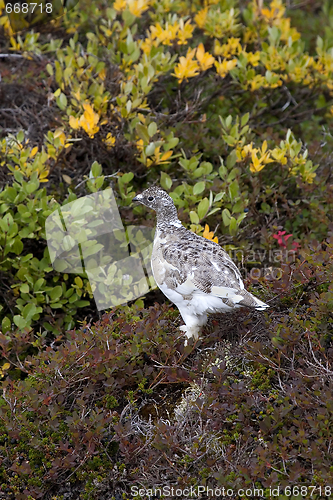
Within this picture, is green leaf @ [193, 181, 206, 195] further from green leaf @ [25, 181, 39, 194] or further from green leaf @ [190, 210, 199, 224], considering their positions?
green leaf @ [25, 181, 39, 194]

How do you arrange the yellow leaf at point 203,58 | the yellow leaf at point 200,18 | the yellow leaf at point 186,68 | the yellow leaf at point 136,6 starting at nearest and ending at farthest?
the yellow leaf at point 186,68 < the yellow leaf at point 203,58 < the yellow leaf at point 136,6 < the yellow leaf at point 200,18

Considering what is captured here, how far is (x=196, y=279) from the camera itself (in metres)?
3.46

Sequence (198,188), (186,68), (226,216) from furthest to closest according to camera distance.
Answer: (186,68), (198,188), (226,216)

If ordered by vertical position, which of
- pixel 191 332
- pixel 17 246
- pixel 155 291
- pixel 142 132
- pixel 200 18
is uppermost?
pixel 200 18

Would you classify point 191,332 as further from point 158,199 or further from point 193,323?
point 158,199

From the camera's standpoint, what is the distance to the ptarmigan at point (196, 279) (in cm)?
340

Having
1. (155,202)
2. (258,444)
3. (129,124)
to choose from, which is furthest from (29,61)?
(258,444)

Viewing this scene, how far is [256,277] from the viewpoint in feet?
13.6

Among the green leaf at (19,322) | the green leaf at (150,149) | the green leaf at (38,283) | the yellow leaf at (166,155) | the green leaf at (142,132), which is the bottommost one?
the green leaf at (19,322)

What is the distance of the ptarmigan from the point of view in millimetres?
3398

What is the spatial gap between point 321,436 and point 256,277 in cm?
158

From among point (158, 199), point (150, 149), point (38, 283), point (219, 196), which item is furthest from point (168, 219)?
point (38, 283)

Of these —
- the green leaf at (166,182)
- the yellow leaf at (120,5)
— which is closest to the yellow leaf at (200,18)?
the yellow leaf at (120,5)

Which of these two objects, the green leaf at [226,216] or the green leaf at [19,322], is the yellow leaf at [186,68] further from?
the green leaf at [19,322]
